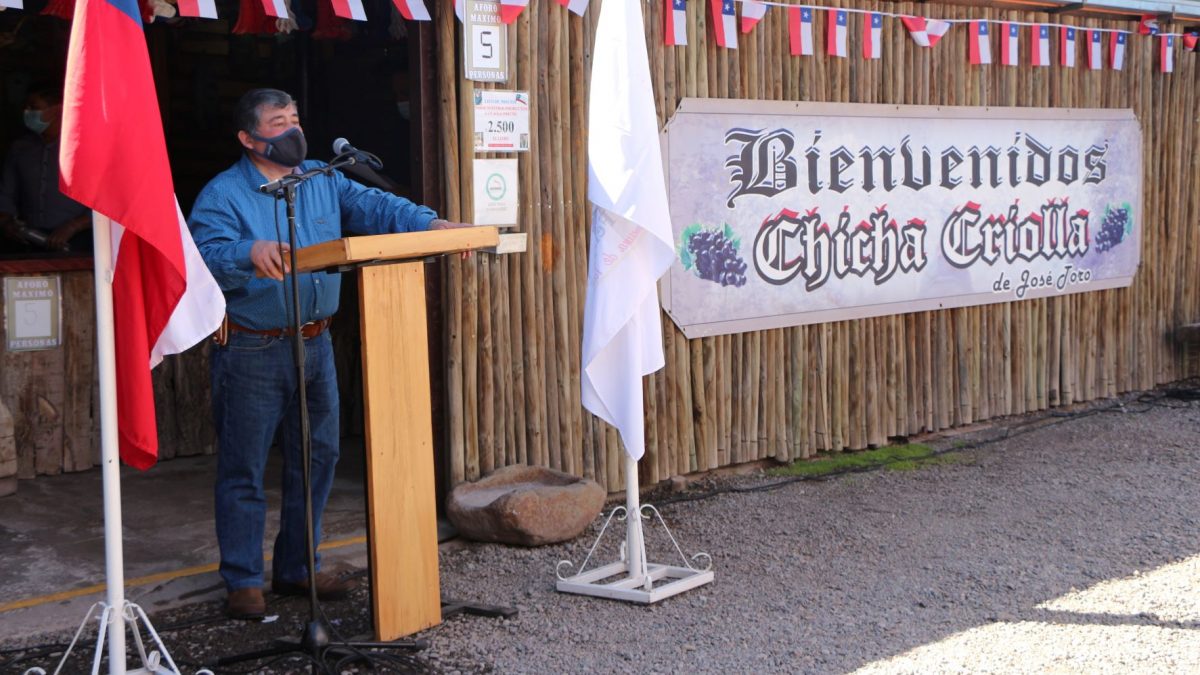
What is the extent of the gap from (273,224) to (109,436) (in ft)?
4.13

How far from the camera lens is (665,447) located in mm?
7340

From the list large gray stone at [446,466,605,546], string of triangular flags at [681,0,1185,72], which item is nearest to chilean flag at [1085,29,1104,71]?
string of triangular flags at [681,0,1185,72]

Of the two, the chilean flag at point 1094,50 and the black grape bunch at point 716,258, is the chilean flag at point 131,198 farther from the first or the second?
the chilean flag at point 1094,50

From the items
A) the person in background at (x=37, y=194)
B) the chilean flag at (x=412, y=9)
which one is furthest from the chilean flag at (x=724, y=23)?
the person in background at (x=37, y=194)

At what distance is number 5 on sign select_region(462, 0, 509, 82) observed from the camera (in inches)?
249

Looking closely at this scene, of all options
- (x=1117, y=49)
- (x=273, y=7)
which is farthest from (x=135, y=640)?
(x=1117, y=49)

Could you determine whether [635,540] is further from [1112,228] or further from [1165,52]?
A: [1165,52]

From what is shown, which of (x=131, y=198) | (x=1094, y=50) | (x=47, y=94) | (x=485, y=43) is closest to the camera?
(x=131, y=198)

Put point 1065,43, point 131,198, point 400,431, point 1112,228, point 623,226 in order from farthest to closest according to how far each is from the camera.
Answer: point 1112,228 → point 1065,43 → point 623,226 → point 400,431 → point 131,198

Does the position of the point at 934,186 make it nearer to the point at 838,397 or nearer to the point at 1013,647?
the point at 838,397

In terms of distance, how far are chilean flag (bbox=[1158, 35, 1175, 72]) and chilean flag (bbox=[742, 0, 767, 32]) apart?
4.37m

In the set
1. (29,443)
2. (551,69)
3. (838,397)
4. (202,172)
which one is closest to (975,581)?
(838,397)

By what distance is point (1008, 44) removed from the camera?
905cm

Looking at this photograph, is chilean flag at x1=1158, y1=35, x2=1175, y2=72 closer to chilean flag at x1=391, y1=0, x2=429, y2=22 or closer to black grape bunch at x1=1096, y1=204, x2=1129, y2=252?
black grape bunch at x1=1096, y1=204, x2=1129, y2=252
